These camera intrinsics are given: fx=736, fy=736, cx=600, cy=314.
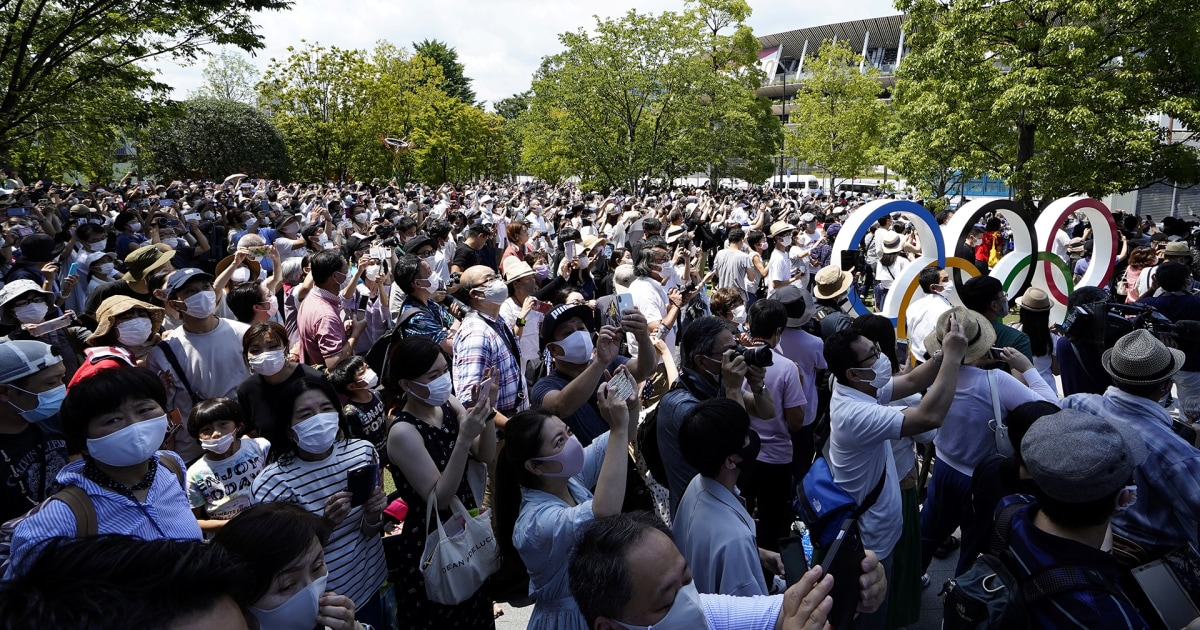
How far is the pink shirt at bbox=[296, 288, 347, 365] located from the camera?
5797 mm

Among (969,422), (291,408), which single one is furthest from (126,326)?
(969,422)

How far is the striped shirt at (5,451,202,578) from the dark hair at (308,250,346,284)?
2842 millimetres

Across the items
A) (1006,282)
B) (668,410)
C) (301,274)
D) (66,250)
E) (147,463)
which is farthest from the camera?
(1006,282)

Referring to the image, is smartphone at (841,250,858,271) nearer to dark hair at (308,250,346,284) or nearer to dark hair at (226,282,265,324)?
dark hair at (308,250,346,284)

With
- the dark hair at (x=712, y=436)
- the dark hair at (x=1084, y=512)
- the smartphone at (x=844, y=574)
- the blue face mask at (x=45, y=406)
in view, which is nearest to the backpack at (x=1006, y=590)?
the dark hair at (x=1084, y=512)

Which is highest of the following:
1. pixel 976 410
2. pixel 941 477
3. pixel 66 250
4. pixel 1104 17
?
pixel 1104 17

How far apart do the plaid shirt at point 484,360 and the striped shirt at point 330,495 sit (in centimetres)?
115

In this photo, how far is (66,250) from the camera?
8.12m

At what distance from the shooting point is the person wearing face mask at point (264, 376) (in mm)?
4109

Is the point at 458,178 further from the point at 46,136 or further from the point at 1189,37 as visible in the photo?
the point at 1189,37

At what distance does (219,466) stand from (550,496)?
1.88 metres

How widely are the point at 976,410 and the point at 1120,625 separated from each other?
2107 millimetres

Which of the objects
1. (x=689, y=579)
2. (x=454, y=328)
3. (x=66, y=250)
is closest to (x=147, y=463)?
(x=689, y=579)

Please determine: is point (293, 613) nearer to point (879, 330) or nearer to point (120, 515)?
point (120, 515)
